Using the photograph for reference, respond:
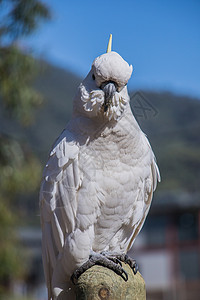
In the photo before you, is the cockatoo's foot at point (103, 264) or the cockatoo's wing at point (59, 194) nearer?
the cockatoo's foot at point (103, 264)

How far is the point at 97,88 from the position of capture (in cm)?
266

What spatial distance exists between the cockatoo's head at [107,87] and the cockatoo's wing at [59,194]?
29 cm

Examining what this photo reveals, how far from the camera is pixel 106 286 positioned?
8.46ft

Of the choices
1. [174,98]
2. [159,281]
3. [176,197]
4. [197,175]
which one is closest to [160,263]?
[159,281]

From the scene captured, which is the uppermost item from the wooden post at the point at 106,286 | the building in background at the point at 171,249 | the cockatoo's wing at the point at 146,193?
the cockatoo's wing at the point at 146,193

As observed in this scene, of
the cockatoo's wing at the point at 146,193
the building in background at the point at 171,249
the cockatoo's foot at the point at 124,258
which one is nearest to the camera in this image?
the cockatoo's foot at the point at 124,258

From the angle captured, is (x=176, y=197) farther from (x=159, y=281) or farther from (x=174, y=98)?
(x=174, y=98)

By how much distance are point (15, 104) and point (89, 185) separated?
5.64 m

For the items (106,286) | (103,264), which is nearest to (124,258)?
(103,264)

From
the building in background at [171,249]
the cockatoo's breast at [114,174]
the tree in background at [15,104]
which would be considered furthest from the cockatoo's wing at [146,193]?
the building in background at [171,249]

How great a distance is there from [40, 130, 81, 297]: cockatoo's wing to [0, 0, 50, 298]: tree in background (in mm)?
5080

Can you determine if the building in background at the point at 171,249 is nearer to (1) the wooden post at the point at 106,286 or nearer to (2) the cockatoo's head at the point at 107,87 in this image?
(1) the wooden post at the point at 106,286

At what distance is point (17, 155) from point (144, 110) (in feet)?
18.8

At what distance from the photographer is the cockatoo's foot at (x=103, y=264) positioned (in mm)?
2684
